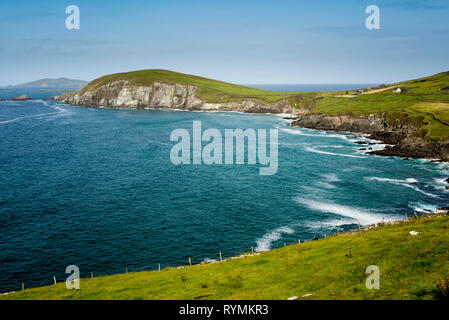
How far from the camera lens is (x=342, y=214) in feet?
225

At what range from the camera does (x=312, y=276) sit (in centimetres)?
3312

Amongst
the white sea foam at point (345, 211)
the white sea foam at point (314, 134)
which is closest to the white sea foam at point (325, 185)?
the white sea foam at point (345, 211)

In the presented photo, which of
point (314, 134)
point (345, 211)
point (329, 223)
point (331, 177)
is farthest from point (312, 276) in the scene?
point (314, 134)

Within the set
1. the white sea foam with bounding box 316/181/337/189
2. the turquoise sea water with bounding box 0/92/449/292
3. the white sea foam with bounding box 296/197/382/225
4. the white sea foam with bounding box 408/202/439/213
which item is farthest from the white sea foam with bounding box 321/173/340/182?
the white sea foam with bounding box 408/202/439/213

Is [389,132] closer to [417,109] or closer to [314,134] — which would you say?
[417,109]

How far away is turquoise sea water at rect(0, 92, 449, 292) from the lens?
2192 inches

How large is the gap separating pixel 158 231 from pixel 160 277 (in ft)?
76.3

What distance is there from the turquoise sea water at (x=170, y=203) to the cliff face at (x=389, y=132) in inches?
360

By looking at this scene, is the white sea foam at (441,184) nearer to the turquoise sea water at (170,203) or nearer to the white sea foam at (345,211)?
the turquoise sea water at (170,203)

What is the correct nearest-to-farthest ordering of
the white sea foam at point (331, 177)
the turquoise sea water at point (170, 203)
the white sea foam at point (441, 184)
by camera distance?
the turquoise sea water at point (170, 203) < the white sea foam at point (441, 184) < the white sea foam at point (331, 177)

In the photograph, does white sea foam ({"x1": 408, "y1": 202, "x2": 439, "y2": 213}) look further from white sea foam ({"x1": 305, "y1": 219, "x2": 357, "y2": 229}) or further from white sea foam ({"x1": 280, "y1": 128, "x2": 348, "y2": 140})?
white sea foam ({"x1": 280, "y1": 128, "x2": 348, "y2": 140})

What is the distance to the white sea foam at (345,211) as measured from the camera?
214ft

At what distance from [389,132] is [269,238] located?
4268 inches
